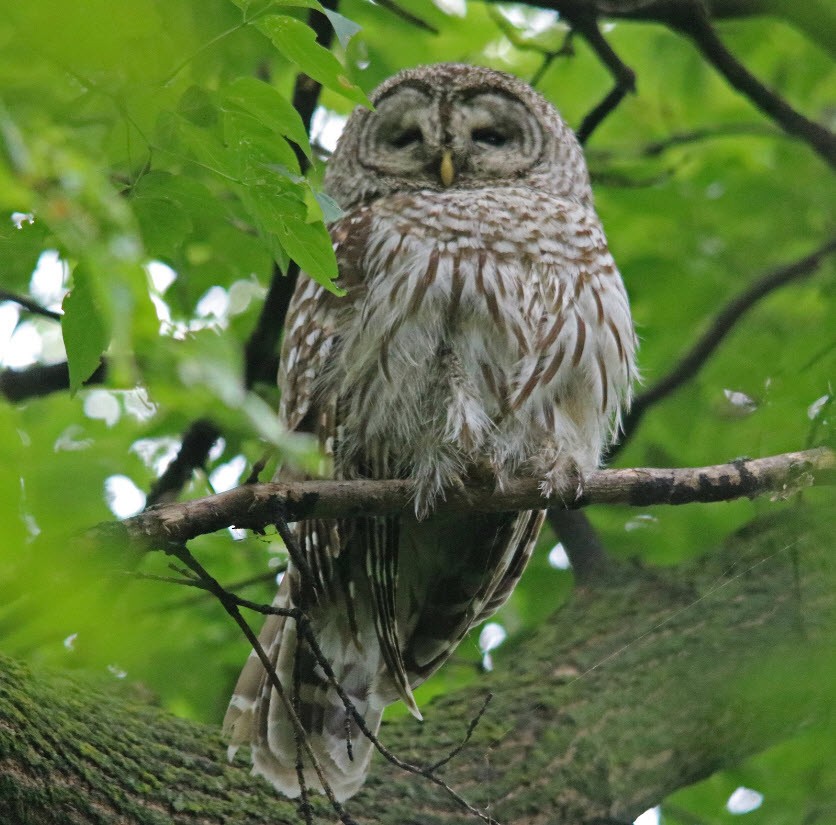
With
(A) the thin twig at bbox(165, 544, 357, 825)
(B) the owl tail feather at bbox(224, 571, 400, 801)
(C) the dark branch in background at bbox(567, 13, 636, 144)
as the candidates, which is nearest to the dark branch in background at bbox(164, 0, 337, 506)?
(B) the owl tail feather at bbox(224, 571, 400, 801)

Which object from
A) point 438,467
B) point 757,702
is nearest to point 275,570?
point 438,467

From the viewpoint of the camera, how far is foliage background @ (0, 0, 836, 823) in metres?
1.22

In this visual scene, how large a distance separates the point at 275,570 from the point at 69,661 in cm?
220

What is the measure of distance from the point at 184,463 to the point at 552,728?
151 centimetres

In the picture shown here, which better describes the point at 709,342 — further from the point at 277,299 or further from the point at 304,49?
the point at 304,49

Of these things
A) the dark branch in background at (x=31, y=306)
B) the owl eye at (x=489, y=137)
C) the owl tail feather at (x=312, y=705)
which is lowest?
the owl tail feather at (x=312, y=705)

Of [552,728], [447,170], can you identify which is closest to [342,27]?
[447,170]

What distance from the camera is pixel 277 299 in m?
3.77

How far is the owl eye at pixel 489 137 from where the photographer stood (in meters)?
4.05

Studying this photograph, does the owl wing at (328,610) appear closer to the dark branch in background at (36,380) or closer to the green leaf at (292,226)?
the dark branch in background at (36,380)

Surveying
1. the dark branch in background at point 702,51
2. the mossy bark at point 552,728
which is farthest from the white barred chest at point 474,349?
the dark branch in background at point 702,51

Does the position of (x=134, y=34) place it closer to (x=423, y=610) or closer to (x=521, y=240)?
(x=521, y=240)

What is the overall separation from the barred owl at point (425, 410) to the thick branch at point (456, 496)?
94 millimetres

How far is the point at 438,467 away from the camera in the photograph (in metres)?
3.06
